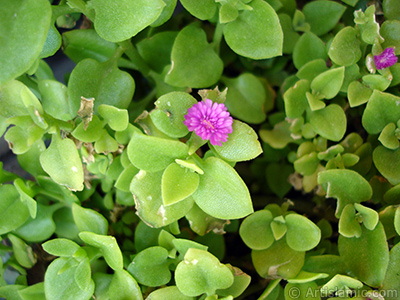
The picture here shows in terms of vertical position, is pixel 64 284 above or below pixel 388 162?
below

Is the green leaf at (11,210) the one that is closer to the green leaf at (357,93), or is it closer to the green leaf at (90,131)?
the green leaf at (90,131)

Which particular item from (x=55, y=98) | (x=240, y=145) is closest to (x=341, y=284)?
(x=240, y=145)

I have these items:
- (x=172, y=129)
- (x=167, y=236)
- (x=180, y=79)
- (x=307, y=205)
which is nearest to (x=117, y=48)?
(x=180, y=79)

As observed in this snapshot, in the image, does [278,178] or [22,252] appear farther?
[278,178]

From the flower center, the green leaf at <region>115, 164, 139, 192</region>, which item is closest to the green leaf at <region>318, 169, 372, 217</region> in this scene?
the flower center

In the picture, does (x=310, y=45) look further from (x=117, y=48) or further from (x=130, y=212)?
(x=130, y=212)

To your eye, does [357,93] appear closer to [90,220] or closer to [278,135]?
[278,135]

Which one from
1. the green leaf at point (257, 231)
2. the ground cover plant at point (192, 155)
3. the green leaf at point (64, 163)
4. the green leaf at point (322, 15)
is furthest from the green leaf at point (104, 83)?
the green leaf at point (322, 15)
